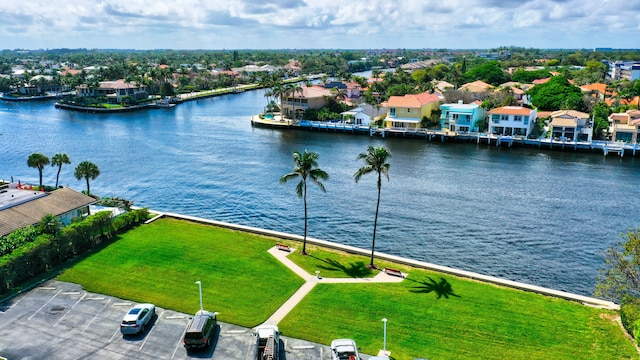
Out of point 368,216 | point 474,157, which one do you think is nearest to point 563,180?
point 474,157

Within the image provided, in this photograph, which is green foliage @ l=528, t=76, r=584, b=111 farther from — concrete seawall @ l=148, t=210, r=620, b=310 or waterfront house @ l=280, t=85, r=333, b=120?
concrete seawall @ l=148, t=210, r=620, b=310

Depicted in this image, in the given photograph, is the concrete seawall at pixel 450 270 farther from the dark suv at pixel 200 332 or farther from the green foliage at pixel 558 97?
the green foliage at pixel 558 97

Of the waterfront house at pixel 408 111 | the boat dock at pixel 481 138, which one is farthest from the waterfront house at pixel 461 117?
the waterfront house at pixel 408 111

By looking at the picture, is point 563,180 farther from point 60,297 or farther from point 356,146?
point 60,297

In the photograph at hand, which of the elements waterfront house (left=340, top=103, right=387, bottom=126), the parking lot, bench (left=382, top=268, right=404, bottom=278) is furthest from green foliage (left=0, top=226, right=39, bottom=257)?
waterfront house (left=340, top=103, right=387, bottom=126)

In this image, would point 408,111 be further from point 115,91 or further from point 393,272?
point 115,91

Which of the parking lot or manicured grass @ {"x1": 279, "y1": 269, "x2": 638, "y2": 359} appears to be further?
manicured grass @ {"x1": 279, "y1": 269, "x2": 638, "y2": 359}
